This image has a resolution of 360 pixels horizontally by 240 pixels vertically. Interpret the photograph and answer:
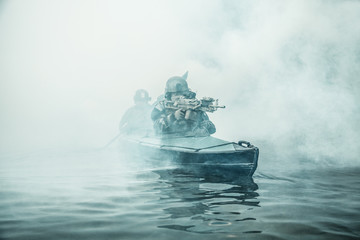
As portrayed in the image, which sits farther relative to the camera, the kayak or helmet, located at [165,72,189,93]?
helmet, located at [165,72,189,93]

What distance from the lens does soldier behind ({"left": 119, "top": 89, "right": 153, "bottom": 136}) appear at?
82.4ft

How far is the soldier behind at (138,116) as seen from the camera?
25.1 m

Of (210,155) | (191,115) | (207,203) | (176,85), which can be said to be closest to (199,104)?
(191,115)

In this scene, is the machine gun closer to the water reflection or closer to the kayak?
the kayak

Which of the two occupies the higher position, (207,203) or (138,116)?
(138,116)

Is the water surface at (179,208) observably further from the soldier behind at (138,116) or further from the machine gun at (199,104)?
the soldier behind at (138,116)

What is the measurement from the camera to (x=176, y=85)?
1647 centimetres

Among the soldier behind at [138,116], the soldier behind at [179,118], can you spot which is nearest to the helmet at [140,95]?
the soldier behind at [138,116]

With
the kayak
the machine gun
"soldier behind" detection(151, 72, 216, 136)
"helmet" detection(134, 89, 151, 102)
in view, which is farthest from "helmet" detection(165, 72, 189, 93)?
"helmet" detection(134, 89, 151, 102)

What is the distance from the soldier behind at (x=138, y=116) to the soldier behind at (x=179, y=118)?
8.11 m

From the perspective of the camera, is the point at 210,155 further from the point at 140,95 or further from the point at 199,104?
the point at 140,95

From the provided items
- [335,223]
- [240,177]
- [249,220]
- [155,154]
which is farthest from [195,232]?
[155,154]

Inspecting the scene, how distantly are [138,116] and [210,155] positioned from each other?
1628 cm

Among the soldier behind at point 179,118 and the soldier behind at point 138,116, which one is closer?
the soldier behind at point 179,118
